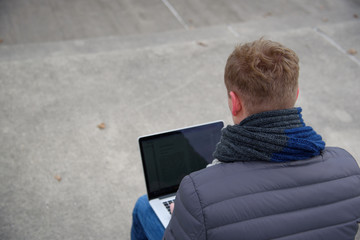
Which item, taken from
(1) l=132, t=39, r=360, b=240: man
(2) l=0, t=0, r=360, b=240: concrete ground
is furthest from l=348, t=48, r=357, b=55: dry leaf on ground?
(1) l=132, t=39, r=360, b=240: man

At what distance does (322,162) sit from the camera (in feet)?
5.37

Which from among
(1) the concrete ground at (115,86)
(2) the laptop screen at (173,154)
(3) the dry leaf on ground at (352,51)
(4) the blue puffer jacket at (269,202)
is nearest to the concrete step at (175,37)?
(1) the concrete ground at (115,86)

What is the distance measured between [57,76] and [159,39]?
5.23 ft

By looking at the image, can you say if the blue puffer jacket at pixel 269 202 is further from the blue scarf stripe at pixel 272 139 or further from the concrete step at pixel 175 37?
the concrete step at pixel 175 37

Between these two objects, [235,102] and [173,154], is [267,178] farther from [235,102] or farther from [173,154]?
[173,154]

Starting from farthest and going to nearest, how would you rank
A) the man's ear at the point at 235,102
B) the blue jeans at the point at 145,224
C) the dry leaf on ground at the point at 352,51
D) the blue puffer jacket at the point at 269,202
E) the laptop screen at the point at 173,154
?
the dry leaf on ground at the point at 352,51, the laptop screen at the point at 173,154, the blue jeans at the point at 145,224, the man's ear at the point at 235,102, the blue puffer jacket at the point at 269,202

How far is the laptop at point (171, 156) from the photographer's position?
241 centimetres

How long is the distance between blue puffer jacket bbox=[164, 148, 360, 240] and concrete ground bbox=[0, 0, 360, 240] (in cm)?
166

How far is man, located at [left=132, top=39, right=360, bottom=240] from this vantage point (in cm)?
149

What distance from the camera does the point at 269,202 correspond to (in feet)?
→ 4.94

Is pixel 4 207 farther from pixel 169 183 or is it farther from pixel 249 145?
pixel 249 145

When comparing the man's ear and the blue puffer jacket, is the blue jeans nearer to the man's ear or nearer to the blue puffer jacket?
the blue puffer jacket

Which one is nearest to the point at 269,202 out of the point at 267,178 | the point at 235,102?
the point at 267,178

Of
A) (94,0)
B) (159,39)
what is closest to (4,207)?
(159,39)
